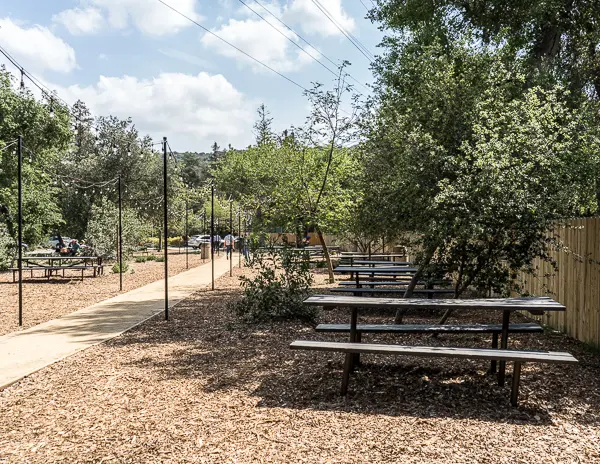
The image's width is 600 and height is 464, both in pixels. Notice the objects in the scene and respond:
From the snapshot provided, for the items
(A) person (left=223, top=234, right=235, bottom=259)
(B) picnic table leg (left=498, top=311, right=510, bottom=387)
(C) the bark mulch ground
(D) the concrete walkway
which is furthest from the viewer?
(A) person (left=223, top=234, right=235, bottom=259)

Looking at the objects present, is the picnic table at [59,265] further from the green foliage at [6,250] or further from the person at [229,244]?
the person at [229,244]

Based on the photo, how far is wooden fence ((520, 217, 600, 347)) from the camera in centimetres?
679

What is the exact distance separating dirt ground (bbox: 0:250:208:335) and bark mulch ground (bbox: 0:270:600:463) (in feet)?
11.7

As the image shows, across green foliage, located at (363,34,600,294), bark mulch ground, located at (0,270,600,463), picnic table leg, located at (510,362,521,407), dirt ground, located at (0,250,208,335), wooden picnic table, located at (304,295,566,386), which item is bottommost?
dirt ground, located at (0,250,208,335)

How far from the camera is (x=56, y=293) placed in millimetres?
13055

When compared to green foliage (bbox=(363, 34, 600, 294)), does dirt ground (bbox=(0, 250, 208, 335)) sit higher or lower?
lower

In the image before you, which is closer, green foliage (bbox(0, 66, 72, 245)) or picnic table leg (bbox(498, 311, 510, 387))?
picnic table leg (bbox(498, 311, 510, 387))

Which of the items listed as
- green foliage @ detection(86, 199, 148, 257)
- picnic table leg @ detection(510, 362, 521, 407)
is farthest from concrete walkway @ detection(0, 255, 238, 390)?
green foliage @ detection(86, 199, 148, 257)

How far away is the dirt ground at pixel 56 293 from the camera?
9.58 metres

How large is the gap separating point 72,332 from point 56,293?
550 centimetres

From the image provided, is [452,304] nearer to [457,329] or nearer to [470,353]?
[457,329]

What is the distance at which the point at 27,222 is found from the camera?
23156 millimetres

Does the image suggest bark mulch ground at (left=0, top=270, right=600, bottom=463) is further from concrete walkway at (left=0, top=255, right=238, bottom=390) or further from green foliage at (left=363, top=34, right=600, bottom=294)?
green foliage at (left=363, top=34, right=600, bottom=294)

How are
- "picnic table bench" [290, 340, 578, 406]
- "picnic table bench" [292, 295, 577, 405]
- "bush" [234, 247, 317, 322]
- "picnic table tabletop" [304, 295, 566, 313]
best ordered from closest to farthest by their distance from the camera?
"picnic table bench" [290, 340, 578, 406], "picnic table bench" [292, 295, 577, 405], "picnic table tabletop" [304, 295, 566, 313], "bush" [234, 247, 317, 322]
